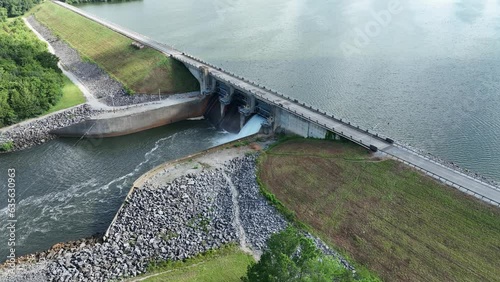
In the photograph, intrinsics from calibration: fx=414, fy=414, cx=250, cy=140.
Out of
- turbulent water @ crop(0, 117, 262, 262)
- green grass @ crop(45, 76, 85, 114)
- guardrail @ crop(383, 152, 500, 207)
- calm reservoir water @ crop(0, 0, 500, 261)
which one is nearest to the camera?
guardrail @ crop(383, 152, 500, 207)

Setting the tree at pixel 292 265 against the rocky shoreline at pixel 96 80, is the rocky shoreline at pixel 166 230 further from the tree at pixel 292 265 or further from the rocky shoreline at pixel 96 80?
the rocky shoreline at pixel 96 80

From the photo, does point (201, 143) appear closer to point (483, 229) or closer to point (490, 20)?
point (483, 229)

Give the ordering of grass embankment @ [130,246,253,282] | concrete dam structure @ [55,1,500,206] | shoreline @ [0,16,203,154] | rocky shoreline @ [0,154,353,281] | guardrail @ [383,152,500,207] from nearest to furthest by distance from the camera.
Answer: grass embankment @ [130,246,253,282] < rocky shoreline @ [0,154,353,281] < guardrail @ [383,152,500,207] < concrete dam structure @ [55,1,500,206] < shoreline @ [0,16,203,154]

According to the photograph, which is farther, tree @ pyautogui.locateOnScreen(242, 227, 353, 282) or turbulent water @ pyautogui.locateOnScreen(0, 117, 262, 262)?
turbulent water @ pyautogui.locateOnScreen(0, 117, 262, 262)

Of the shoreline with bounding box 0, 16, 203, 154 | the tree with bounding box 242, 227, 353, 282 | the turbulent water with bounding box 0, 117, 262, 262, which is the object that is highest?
the tree with bounding box 242, 227, 353, 282

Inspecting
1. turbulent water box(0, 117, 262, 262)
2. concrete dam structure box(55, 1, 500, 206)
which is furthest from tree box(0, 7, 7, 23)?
turbulent water box(0, 117, 262, 262)

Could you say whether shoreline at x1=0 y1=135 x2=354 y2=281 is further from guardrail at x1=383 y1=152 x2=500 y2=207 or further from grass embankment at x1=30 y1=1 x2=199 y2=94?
grass embankment at x1=30 y1=1 x2=199 y2=94

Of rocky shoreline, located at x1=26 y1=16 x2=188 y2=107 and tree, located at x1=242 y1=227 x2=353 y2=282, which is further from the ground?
tree, located at x1=242 y1=227 x2=353 y2=282

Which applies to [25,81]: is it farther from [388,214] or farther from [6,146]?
[388,214]

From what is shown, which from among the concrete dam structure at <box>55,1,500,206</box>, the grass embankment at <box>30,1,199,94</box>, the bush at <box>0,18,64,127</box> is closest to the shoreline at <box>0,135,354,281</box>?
the concrete dam structure at <box>55,1,500,206</box>
